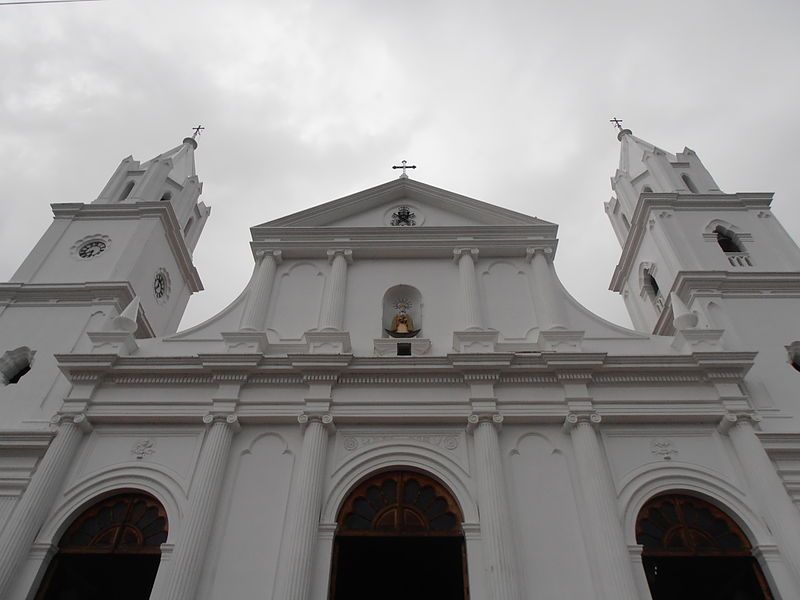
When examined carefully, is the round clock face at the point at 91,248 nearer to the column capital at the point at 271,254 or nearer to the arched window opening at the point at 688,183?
the column capital at the point at 271,254

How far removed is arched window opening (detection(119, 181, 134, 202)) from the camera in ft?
79.4

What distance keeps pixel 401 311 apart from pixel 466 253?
101 inches

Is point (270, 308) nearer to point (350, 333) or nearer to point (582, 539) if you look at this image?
point (350, 333)

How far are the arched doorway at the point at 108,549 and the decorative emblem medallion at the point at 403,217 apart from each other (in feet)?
34.7

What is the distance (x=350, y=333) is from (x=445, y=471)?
4.74 metres

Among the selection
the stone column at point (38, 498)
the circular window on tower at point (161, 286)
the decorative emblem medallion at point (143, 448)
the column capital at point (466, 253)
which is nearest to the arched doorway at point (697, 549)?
the column capital at point (466, 253)

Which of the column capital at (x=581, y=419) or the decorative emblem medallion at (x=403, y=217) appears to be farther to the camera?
the decorative emblem medallion at (x=403, y=217)

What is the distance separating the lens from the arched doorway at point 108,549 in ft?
40.8

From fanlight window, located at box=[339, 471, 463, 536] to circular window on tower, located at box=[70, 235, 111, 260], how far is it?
13.1 metres

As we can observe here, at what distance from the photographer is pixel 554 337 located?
50.2 ft

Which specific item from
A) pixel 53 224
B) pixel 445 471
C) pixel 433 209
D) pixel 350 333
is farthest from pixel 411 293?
pixel 53 224

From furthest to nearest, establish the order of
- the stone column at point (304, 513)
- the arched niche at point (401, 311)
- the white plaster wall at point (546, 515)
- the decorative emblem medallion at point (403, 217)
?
the decorative emblem medallion at point (403, 217) → the arched niche at point (401, 311) → the white plaster wall at point (546, 515) → the stone column at point (304, 513)

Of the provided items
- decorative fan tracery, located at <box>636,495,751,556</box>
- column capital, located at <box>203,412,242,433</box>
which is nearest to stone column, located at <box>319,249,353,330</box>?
column capital, located at <box>203,412,242,433</box>

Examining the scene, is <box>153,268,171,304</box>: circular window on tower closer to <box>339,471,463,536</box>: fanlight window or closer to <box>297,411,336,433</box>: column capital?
<box>297,411,336,433</box>: column capital
